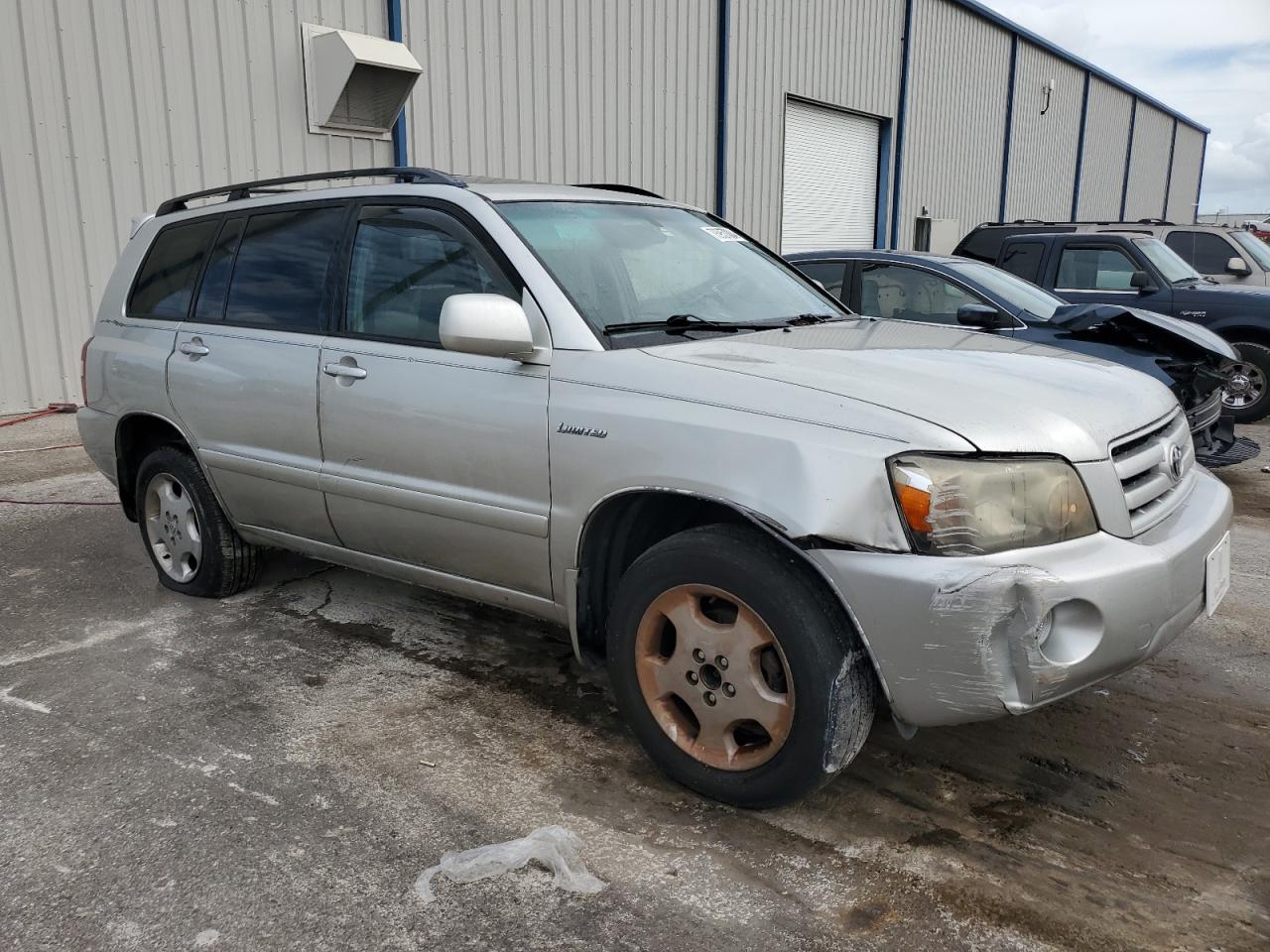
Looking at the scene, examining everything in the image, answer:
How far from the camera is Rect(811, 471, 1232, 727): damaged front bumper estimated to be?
229 cm

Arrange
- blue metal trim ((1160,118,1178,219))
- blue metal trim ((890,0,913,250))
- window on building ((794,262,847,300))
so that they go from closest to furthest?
window on building ((794,262,847,300)) < blue metal trim ((890,0,913,250)) < blue metal trim ((1160,118,1178,219))

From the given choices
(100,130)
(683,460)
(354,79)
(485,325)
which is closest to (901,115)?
(354,79)

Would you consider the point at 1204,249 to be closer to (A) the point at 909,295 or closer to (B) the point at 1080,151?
(A) the point at 909,295

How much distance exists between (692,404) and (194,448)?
2454 mm

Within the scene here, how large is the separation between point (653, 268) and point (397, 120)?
7.39m

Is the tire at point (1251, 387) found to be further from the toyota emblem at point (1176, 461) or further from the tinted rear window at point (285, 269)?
the tinted rear window at point (285, 269)

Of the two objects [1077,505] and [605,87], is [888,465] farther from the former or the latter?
[605,87]

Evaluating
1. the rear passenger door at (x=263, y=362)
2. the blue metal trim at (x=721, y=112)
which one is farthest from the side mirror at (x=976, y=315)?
the blue metal trim at (x=721, y=112)

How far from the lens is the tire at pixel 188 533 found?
4.28 m

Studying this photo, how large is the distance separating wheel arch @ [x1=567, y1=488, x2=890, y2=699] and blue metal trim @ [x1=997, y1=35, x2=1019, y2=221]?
23.0 m

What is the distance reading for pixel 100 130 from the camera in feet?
26.7

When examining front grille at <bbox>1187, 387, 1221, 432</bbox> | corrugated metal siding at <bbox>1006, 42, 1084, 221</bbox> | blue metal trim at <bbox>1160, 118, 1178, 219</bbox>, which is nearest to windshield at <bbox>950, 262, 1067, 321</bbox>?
front grille at <bbox>1187, 387, 1221, 432</bbox>

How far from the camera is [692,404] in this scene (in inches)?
105

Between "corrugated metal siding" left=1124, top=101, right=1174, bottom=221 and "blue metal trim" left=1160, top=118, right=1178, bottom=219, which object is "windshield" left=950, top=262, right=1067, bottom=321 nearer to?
"corrugated metal siding" left=1124, top=101, right=1174, bottom=221
